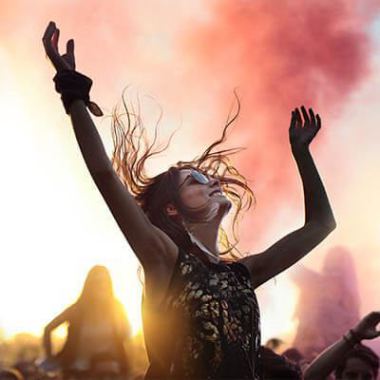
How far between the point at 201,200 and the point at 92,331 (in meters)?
4.47

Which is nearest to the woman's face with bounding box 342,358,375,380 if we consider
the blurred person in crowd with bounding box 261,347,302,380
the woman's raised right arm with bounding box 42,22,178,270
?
the blurred person in crowd with bounding box 261,347,302,380

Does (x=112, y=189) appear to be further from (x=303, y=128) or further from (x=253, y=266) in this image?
(x=303, y=128)

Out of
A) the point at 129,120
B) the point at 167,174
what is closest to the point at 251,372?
the point at 167,174

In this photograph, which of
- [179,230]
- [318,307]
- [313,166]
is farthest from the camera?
[318,307]

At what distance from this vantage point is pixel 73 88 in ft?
10.4

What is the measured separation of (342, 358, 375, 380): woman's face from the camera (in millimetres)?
6336

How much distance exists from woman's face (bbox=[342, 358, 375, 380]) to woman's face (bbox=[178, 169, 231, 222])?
3277 millimetres

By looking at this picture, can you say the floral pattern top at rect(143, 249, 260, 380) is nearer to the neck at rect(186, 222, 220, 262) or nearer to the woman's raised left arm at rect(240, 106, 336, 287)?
the neck at rect(186, 222, 220, 262)

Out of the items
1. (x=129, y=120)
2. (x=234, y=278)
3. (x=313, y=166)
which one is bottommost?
(x=234, y=278)

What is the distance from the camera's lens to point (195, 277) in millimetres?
3117

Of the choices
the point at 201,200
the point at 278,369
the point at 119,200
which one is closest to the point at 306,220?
the point at 201,200

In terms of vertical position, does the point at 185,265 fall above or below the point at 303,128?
below

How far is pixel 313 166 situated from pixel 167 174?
0.65 m

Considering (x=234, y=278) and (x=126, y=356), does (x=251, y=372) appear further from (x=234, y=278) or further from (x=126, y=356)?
(x=126, y=356)
